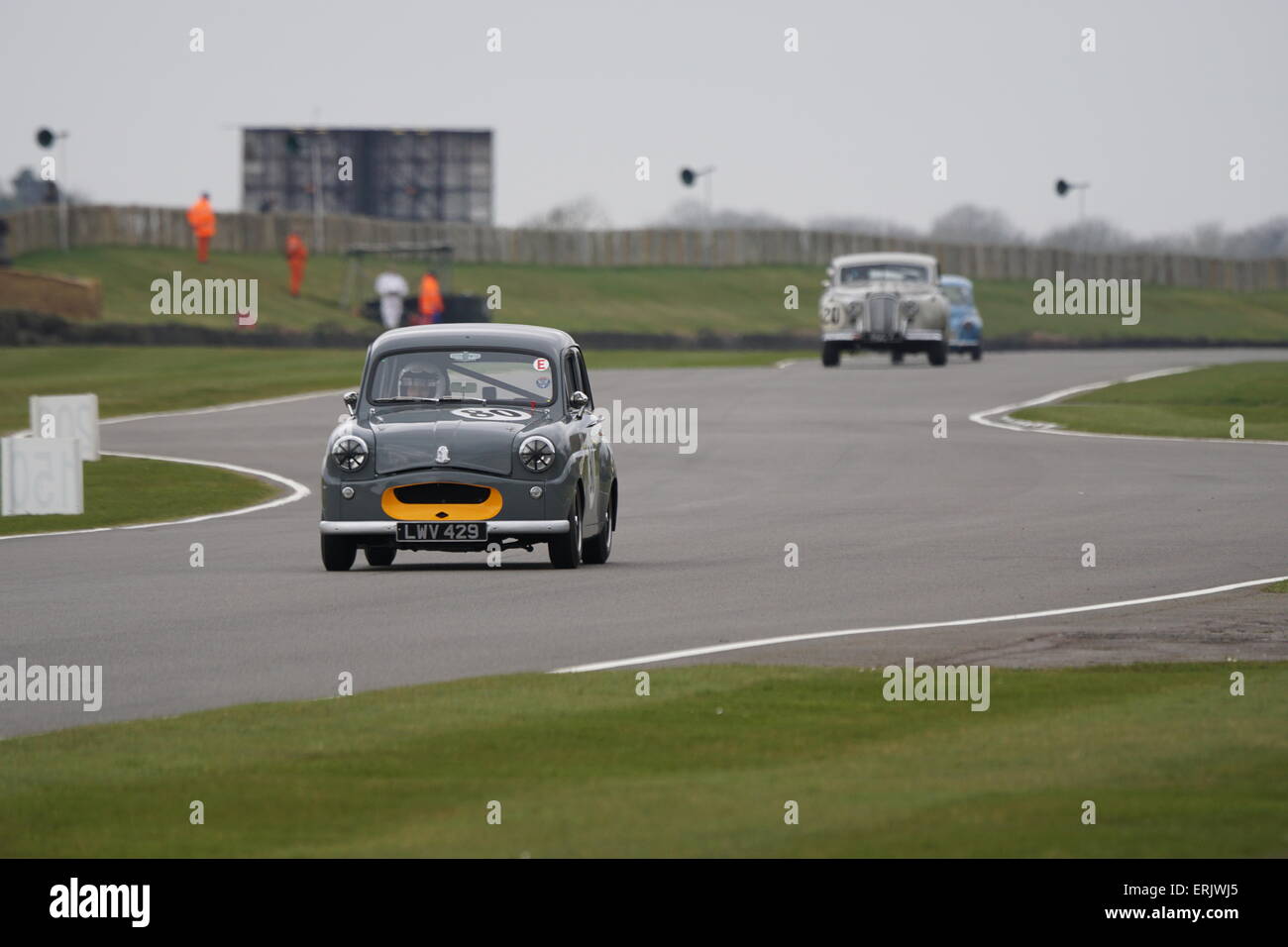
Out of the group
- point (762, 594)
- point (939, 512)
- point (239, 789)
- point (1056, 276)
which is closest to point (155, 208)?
point (1056, 276)

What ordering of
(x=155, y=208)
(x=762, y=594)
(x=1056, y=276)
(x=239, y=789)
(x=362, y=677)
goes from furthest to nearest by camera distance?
1. (x=1056, y=276)
2. (x=155, y=208)
3. (x=762, y=594)
4. (x=362, y=677)
5. (x=239, y=789)

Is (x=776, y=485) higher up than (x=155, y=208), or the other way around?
(x=155, y=208)

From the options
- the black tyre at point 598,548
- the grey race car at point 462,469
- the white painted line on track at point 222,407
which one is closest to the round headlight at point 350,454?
the grey race car at point 462,469

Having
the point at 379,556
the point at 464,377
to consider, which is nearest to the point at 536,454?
the point at 464,377

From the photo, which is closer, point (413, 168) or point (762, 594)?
point (762, 594)

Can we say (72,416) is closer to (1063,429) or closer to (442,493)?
(442,493)

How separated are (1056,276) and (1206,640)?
251 ft

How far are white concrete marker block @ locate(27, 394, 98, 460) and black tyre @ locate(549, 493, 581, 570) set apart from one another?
10.4 metres

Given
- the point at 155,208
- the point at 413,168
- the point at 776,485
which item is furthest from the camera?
the point at 413,168

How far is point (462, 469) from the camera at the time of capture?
14.9m

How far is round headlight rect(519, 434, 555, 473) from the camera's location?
14906 millimetres

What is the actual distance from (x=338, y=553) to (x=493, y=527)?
1127 mm
